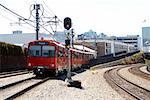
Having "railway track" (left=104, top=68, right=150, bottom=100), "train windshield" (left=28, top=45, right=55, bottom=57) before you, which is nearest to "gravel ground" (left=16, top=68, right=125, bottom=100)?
"railway track" (left=104, top=68, right=150, bottom=100)

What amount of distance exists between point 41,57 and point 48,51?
0.72 metres

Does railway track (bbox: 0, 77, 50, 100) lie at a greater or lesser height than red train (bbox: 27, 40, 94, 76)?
lesser

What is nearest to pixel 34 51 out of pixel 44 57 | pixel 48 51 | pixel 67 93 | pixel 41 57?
pixel 41 57

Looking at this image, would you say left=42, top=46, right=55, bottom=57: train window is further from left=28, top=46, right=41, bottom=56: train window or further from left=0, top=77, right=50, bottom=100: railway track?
left=0, top=77, right=50, bottom=100: railway track

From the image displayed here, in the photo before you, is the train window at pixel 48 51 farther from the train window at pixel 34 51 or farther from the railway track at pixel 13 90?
the railway track at pixel 13 90

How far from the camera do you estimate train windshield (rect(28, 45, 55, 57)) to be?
30.5 metres

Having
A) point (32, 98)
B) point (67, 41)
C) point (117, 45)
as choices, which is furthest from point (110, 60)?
point (117, 45)

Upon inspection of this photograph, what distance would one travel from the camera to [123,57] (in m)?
86.1

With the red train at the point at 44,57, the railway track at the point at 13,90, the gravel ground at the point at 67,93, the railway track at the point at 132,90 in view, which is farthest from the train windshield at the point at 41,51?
the railway track at the point at 13,90

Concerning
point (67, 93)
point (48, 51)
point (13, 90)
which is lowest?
point (67, 93)

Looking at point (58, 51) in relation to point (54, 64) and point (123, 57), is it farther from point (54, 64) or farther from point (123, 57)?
point (123, 57)

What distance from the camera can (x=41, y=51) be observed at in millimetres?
30797

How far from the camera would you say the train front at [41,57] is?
30359 millimetres

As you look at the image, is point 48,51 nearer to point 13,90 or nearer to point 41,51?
point 41,51
